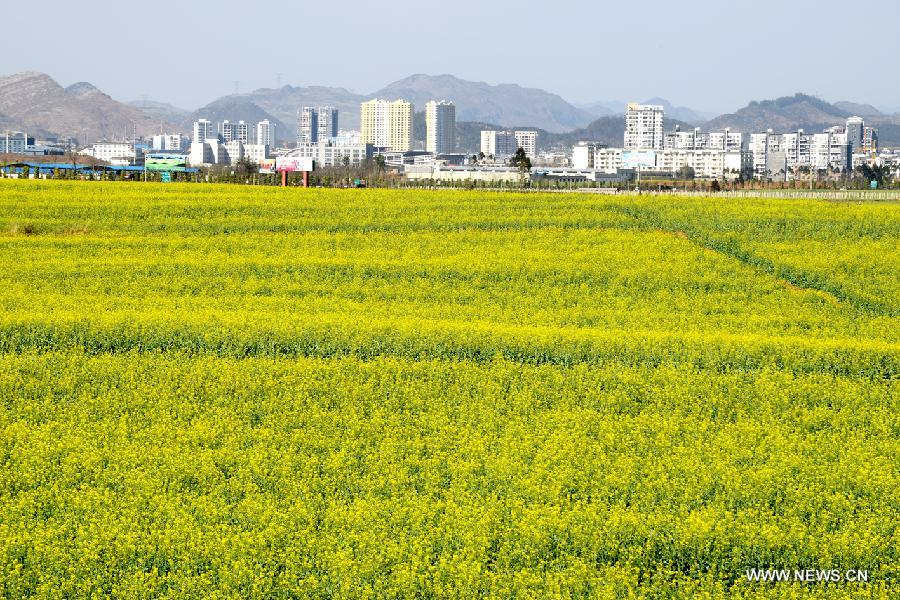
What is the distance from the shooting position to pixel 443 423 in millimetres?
18391

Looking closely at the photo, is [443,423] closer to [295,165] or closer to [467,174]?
[295,165]

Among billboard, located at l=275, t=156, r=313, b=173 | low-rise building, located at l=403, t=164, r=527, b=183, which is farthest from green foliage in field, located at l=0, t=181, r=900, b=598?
low-rise building, located at l=403, t=164, r=527, b=183

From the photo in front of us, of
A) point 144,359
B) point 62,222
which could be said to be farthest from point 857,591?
point 62,222

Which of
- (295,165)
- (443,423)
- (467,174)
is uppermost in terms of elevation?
(467,174)

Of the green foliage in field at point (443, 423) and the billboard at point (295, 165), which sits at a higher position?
the billboard at point (295, 165)

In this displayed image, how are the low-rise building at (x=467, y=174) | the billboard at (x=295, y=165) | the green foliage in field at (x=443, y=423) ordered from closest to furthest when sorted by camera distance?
the green foliage in field at (x=443, y=423) → the billboard at (x=295, y=165) → the low-rise building at (x=467, y=174)

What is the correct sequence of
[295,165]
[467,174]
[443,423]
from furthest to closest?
[467,174] → [295,165] → [443,423]

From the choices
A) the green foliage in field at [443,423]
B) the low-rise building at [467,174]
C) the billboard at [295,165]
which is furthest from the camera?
the low-rise building at [467,174]

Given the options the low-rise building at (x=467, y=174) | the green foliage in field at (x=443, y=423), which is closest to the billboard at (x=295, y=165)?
the low-rise building at (x=467, y=174)

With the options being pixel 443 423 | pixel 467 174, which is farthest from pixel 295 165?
pixel 443 423

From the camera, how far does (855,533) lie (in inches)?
518

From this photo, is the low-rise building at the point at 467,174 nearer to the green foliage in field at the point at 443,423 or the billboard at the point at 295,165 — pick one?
the billboard at the point at 295,165

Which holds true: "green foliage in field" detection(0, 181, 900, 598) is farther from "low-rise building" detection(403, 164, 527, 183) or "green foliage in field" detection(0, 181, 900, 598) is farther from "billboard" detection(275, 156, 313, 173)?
"low-rise building" detection(403, 164, 527, 183)

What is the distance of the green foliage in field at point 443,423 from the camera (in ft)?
41.7
